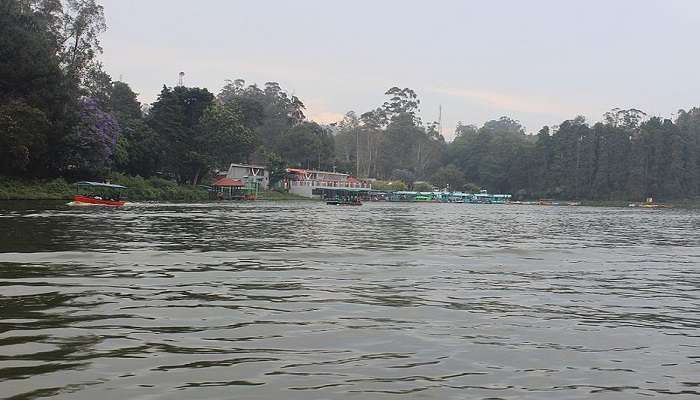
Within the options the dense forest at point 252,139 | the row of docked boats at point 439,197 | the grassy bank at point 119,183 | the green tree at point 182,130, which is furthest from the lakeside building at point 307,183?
the grassy bank at point 119,183

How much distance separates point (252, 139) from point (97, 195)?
41783 millimetres

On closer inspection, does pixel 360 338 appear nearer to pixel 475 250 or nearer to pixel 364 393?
pixel 364 393

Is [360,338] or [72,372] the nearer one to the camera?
[72,372]

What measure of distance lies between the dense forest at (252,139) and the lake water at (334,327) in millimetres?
37091

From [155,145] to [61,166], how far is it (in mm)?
17809

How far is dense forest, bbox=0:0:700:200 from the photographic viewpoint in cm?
4625

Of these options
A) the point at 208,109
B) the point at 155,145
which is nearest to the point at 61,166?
the point at 155,145

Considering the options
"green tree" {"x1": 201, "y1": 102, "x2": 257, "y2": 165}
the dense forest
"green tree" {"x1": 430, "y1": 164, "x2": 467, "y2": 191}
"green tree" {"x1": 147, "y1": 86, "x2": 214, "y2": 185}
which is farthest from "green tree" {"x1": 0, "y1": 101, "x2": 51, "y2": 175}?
"green tree" {"x1": 430, "y1": 164, "x2": 467, "y2": 191}

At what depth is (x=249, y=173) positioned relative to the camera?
303 feet

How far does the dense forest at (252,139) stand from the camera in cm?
4625

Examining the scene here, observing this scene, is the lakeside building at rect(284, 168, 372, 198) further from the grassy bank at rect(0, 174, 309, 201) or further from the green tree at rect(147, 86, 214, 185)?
the green tree at rect(147, 86, 214, 185)

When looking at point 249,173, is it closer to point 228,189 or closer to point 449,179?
point 228,189

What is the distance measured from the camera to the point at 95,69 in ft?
192

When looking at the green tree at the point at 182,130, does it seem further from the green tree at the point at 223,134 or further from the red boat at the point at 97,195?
the red boat at the point at 97,195
